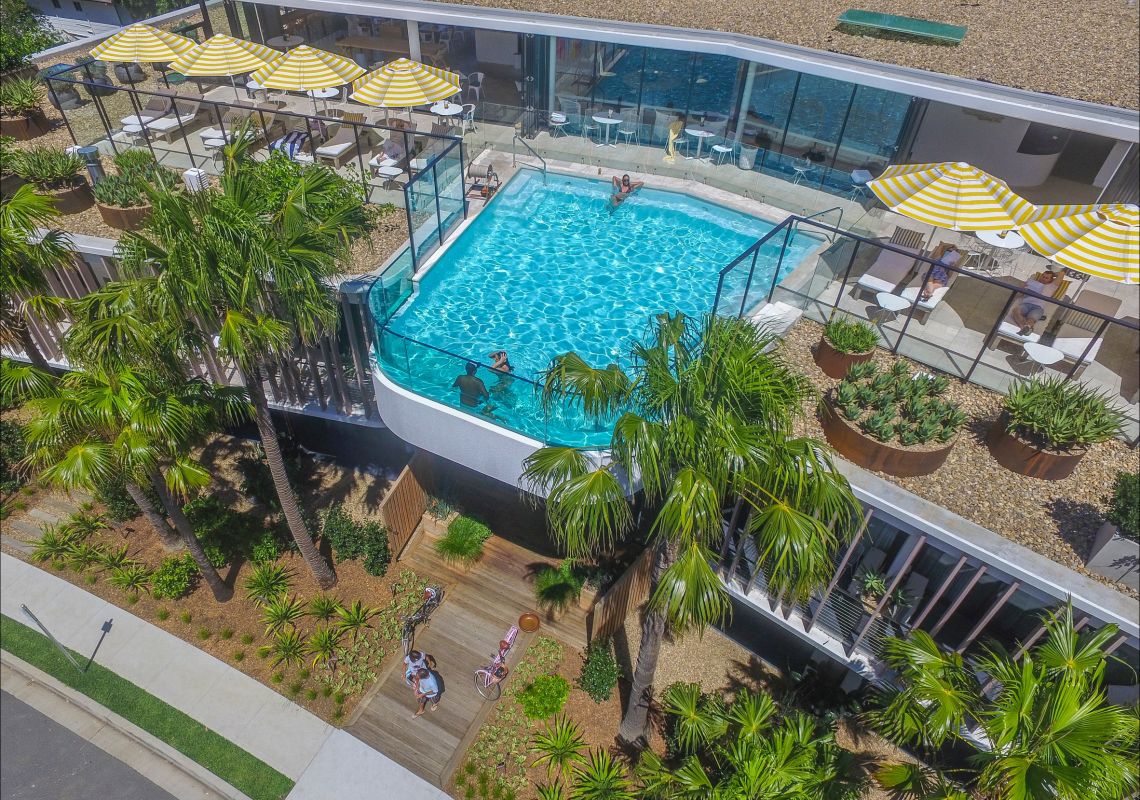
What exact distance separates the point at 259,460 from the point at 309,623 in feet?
16.3

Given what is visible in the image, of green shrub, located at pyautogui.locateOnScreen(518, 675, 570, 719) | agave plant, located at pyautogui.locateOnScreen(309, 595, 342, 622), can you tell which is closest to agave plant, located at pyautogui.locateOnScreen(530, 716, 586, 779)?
green shrub, located at pyautogui.locateOnScreen(518, 675, 570, 719)

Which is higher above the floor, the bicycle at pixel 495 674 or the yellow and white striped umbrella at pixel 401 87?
the yellow and white striped umbrella at pixel 401 87

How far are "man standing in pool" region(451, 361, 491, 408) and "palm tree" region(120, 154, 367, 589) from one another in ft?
7.90

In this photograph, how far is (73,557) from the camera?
1523 centimetres

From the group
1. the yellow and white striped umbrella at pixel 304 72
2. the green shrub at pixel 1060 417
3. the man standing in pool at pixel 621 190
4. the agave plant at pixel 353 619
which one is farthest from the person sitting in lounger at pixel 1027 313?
the yellow and white striped umbrella at pixel 304 72

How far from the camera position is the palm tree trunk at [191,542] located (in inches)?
487

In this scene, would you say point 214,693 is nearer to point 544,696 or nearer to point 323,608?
point 323,608

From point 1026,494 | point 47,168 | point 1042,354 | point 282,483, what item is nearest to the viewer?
point 1026,494

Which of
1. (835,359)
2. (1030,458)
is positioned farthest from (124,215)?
(1030,458)

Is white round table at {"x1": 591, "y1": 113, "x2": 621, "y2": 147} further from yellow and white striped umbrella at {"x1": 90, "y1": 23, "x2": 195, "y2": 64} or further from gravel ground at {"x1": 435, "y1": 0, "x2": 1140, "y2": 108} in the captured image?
yellow and white striped umbrella at {"x1": 90, "y1": 23, "x2": 195, "y2": 64}

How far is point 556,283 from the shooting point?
17.3m

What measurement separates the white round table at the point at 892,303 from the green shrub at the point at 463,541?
9.82m

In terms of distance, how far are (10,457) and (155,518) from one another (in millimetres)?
5961

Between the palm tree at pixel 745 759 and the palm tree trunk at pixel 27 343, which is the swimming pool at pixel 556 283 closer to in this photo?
the palm tree at pixel 745 759
